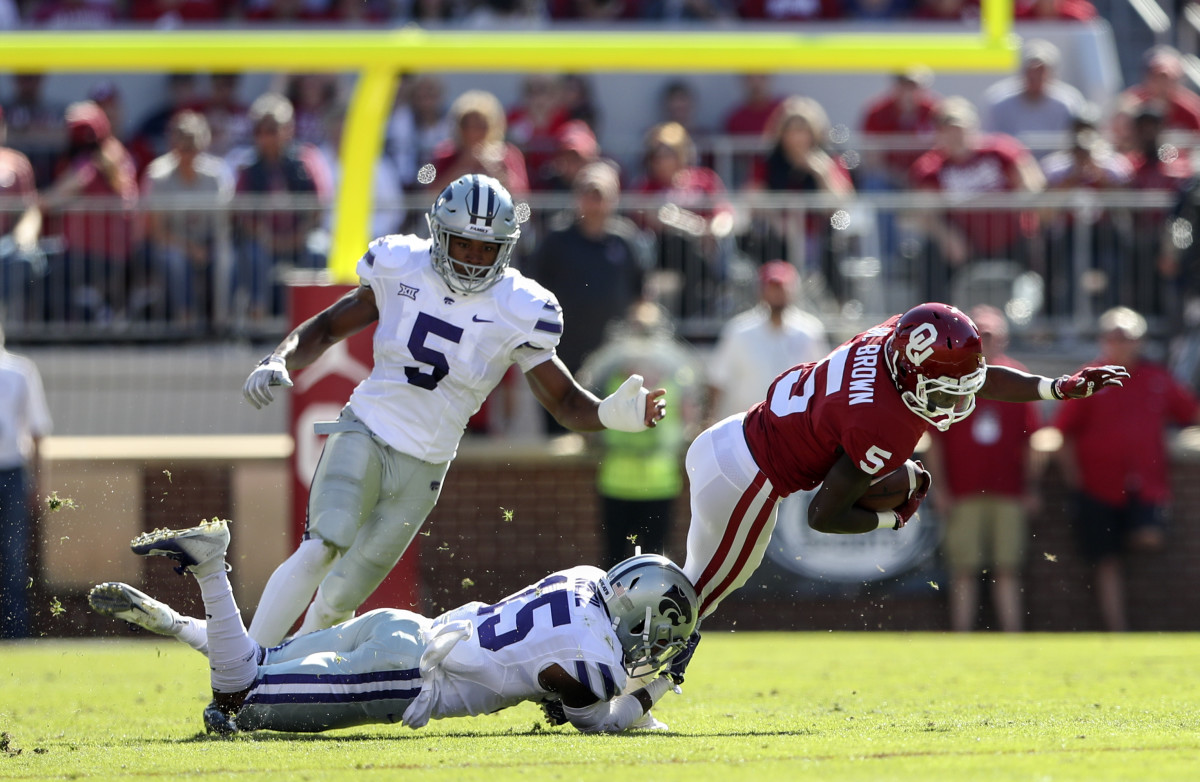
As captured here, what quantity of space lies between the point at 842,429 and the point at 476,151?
4.67 metres

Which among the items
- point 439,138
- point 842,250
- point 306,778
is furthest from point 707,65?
point 306,778

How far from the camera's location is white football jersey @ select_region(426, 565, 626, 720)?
5.05 metres

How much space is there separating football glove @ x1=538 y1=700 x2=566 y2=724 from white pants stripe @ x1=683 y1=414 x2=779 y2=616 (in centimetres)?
87

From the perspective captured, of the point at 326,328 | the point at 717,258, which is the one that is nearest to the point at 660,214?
the point at 717,258

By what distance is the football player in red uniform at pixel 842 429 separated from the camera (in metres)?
5.55

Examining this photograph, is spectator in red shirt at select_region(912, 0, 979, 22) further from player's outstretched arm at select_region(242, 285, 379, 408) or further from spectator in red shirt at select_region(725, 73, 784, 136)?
player's outstretched arm at select_region(242, 285, 379, 408)

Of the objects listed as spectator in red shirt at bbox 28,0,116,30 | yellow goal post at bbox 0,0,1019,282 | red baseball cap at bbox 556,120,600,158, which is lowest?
red baseball cap at bbox 556,120,600,158

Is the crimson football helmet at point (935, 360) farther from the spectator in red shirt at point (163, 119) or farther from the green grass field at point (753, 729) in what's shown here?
the spectator in red shirt at point (163, 119)

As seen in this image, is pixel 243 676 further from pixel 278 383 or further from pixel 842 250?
pixel 842 250

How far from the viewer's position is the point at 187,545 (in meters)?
5.08

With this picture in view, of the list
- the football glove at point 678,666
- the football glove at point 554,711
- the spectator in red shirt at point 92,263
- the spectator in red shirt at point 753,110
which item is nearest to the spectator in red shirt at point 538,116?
the spectator in red shirt at point 753,110

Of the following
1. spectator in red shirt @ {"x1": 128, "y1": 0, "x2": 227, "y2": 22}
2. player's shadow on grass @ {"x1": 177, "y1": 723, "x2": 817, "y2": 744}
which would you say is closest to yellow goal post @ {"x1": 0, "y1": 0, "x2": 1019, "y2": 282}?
player's shadow on grass @ {"x1": 177, "y1": 723, "x2": 817, "y2": 744}

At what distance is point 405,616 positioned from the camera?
5.26 m

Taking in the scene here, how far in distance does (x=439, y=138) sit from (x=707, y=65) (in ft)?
8.99
